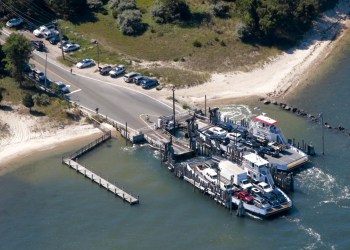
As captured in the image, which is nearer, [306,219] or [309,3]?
[306,219]

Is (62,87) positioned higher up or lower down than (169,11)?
lower down

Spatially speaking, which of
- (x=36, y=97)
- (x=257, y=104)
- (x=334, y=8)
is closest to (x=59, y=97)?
(x=36, y=97)

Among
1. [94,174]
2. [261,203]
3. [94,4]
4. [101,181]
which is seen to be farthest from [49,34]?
[261,203]

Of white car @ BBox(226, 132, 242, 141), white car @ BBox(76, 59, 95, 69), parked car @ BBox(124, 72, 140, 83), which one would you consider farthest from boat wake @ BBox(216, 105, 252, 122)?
white car @ BBox(76, 59, 95, 69)

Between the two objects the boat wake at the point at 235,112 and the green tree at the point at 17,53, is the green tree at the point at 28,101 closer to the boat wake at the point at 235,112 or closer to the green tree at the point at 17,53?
the green tree at the point at 17,53

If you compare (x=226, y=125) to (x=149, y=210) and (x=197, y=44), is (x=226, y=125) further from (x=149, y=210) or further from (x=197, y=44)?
(x=197, y=44)

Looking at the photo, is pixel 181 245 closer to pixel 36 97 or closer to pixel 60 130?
pixel 60 130
